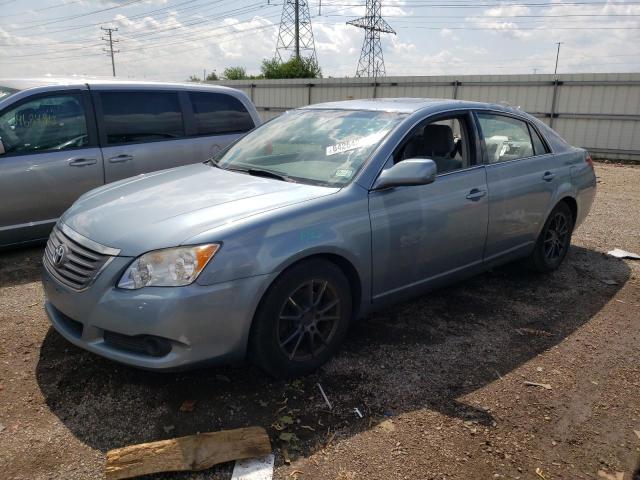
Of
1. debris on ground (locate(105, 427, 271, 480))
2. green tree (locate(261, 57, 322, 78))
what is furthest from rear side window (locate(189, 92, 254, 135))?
green tree (locate(261, 57, 322, 78))

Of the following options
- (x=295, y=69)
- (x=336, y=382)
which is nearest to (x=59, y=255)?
(x=336, y=382)

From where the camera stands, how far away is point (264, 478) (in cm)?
240

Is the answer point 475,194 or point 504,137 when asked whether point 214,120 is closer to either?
point 504,137

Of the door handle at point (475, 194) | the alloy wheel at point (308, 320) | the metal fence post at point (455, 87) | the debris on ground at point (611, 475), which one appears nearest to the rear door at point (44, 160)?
the alloy wheel at point (308, 320)

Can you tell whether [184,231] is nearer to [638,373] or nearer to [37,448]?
[37,448]

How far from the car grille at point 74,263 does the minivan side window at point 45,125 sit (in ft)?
7.68

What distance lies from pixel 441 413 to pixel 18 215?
4.23 meters

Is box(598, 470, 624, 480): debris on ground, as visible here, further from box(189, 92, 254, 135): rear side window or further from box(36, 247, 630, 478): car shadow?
box(189, 92, 254, 135): rear side window

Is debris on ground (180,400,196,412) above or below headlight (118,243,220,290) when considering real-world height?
below

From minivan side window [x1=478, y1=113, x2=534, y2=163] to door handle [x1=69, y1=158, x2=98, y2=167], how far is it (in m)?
3.69

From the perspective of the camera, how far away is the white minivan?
4977 millimetres

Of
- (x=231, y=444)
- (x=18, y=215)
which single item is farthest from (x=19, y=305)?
(x=231, y=444)

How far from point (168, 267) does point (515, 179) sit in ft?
9.88

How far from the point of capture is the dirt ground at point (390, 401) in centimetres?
257
